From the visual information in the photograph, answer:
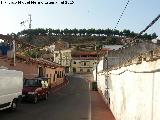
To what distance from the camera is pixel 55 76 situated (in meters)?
62.8

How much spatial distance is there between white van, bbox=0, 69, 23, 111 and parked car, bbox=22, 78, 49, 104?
570cm

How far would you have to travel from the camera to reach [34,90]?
98.0 ft

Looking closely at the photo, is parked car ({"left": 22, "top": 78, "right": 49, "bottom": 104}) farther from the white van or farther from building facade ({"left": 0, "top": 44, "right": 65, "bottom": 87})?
the white van

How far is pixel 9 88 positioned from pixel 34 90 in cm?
843

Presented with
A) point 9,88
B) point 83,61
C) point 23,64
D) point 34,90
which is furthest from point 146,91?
point 83,61

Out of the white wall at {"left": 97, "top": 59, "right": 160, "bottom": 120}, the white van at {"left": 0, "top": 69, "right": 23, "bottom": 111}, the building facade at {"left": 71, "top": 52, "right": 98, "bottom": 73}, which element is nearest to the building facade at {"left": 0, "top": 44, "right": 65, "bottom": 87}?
the white van at {"left": 0, "top": 69, "right": 23, "bottom": 111}

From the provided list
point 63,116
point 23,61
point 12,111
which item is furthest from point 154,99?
point 23,61

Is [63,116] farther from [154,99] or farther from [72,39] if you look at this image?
[72,39]

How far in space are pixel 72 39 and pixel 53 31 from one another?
8470 millimetres

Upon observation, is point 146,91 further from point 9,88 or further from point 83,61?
point 83,61

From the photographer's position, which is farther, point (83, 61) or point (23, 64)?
point (83, 61)

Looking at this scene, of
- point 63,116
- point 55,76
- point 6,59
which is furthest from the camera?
point 55,76

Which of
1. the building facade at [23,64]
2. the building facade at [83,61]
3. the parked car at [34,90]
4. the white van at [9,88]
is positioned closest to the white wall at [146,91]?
the white van at [9,88]

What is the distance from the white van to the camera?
67.1ft
